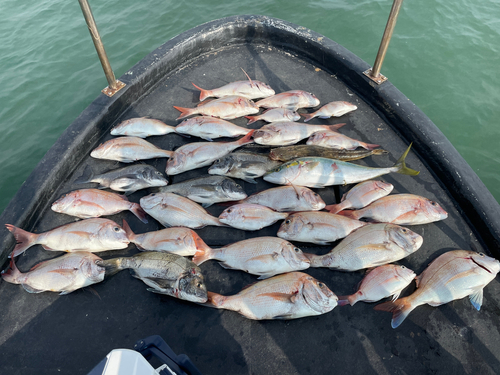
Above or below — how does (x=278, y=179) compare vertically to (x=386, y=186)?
above

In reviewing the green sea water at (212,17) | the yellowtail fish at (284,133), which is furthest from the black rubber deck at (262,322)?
the green sea water at (212,17)

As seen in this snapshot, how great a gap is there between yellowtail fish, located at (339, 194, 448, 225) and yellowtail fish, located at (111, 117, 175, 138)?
224cm

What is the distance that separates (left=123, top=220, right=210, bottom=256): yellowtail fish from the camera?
94.3 inches

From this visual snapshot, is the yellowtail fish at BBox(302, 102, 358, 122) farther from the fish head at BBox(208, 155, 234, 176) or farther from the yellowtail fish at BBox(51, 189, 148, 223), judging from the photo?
the yellowtail fish at BBox(51, 189, 148, 223)

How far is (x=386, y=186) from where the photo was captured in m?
2.75

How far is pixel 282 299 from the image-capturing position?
210 cm

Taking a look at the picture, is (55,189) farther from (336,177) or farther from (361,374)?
(361,374)

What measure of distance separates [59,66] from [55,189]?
5.87 m

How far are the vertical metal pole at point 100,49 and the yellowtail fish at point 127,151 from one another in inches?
29.7

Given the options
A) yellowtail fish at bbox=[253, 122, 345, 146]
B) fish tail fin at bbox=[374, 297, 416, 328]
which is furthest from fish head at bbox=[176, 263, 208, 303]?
yellowtail fish at bbox=[253, 122, 345, 146]

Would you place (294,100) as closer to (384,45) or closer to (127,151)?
(384,45)

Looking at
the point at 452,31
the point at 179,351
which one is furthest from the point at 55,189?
the point at 452,31

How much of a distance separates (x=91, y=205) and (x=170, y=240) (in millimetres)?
897

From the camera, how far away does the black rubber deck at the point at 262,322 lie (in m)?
2.03
